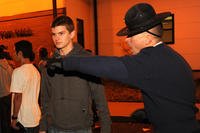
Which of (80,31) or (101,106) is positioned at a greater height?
(80,31)

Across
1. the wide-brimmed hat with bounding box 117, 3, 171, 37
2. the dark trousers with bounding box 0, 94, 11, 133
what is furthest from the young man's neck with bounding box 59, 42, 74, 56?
the dark trousers with bounding box 0, 94, 11, 133

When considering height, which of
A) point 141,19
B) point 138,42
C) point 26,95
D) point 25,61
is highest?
point 141,19

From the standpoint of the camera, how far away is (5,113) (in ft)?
17.2

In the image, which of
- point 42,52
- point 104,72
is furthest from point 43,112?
point 42,52

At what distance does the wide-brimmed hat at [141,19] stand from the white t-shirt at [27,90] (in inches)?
80.0

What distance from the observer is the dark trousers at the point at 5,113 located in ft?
16.7

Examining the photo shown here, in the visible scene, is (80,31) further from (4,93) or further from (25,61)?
(25,61)

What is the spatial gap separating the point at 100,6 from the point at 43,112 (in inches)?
374

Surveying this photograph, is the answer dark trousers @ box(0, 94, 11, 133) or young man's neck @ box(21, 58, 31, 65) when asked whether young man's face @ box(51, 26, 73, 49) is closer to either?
young man's neck @ box(21, 58, 31, 65)

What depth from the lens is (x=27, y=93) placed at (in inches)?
144

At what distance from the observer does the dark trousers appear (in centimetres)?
509

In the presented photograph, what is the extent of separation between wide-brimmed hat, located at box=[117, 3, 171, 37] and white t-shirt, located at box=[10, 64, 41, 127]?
6.67 feet

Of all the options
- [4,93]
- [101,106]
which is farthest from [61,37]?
[4,93]

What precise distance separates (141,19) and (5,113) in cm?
401
